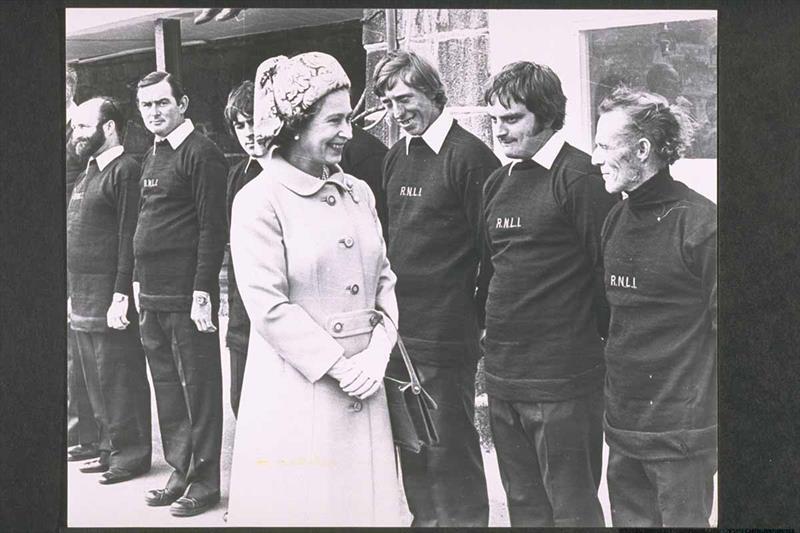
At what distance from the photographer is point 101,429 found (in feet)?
13.2

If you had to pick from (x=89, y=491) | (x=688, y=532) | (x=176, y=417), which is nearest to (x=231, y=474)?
(x=176, y=417)

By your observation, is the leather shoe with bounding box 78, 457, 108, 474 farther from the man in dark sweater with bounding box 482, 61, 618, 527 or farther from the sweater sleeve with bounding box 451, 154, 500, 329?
the sweater sleeve with bounding box 451, 154, 500, 329

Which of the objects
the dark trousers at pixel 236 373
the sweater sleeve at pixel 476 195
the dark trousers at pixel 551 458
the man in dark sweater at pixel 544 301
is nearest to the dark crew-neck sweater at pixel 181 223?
the dark trousers at pixel 236 373

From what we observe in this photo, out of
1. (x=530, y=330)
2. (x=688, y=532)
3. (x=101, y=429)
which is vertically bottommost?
(x=688, y=532)

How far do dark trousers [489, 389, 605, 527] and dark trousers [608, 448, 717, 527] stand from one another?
0.22 ft

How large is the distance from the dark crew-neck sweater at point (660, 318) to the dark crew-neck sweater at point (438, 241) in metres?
0.48

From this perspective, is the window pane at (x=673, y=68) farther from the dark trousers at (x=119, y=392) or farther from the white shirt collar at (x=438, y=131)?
the dark trousers at (x=119, y=392)

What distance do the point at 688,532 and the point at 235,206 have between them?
6.56ft

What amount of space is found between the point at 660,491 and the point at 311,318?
1.38 m

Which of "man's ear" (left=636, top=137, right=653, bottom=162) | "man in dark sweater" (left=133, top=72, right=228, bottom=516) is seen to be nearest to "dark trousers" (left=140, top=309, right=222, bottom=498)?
"man in dark sweater" (left=133, top=72, right=228, bottom=516)

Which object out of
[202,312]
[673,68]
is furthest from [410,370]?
[673,68]

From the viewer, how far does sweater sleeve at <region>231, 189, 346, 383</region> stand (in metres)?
3.78

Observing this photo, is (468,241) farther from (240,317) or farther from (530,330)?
(240,317)

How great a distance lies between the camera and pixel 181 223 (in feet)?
12.8
